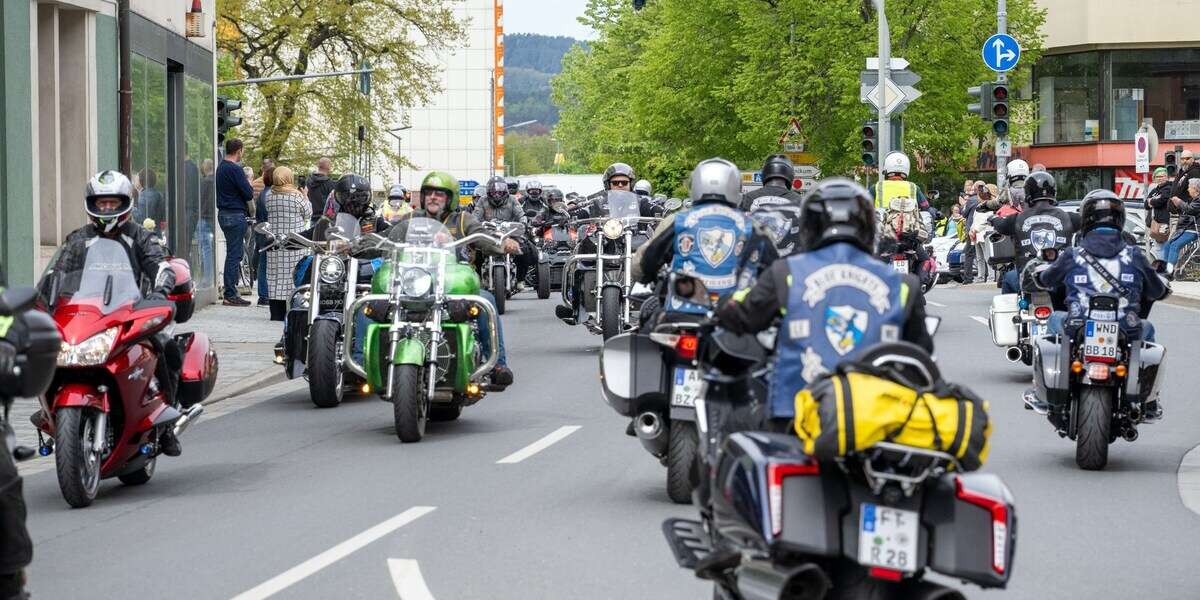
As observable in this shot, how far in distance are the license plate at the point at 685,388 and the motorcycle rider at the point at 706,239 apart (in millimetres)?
319

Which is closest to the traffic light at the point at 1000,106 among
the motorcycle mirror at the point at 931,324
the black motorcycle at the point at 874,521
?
the motorcycle mirror at the point at 931,324

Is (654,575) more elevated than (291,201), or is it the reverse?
(291,201)

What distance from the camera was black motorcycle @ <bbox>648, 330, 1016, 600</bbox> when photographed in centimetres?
518

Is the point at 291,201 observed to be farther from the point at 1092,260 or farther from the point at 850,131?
the point at 850,131

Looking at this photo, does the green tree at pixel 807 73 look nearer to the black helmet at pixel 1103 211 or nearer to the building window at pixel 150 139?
the building window at pixel 150 139

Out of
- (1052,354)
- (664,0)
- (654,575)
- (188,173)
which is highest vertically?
(664,0)

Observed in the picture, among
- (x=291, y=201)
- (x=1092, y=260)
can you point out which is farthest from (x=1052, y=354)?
(x=291, y=201)

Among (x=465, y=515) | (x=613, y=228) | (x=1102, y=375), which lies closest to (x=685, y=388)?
(x=465, y=515)

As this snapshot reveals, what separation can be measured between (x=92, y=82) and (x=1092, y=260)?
50.0ft

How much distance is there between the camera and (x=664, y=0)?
5734cm

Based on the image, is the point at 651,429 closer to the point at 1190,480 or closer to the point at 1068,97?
the point at 1190,480

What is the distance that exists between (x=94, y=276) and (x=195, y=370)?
0.98 meters

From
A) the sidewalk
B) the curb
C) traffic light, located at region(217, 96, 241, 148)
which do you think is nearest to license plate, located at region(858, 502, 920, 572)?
the sidewalk

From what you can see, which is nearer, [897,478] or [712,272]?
[897,478]
